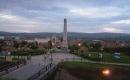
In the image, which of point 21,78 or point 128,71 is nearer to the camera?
point 21,78

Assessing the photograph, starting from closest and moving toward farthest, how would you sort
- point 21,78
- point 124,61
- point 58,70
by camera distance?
point 21,78, point 58,70, point 124,61

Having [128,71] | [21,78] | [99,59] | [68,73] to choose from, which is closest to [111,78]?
[128,71]

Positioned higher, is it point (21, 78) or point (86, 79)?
point (21, 78)

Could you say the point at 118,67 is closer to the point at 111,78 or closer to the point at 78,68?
the point at 111,78

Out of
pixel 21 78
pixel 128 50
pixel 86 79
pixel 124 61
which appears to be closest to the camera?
pixel 21 78

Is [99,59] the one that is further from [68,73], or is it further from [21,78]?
[21,78]

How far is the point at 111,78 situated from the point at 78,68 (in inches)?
217

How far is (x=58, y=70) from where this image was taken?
47219 mm

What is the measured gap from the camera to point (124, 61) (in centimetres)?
6019

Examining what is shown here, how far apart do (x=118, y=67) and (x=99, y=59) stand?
29.3 ft

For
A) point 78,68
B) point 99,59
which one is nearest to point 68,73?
point 78,68

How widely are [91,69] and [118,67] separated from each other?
14.3 ft

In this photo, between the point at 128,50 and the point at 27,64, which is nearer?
the point at 27,64

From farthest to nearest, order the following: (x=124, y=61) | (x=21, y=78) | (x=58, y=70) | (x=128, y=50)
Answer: (x=128, y=50) < (x=124, y=61) < (x=58, y=70) < (x=21, y=78)
